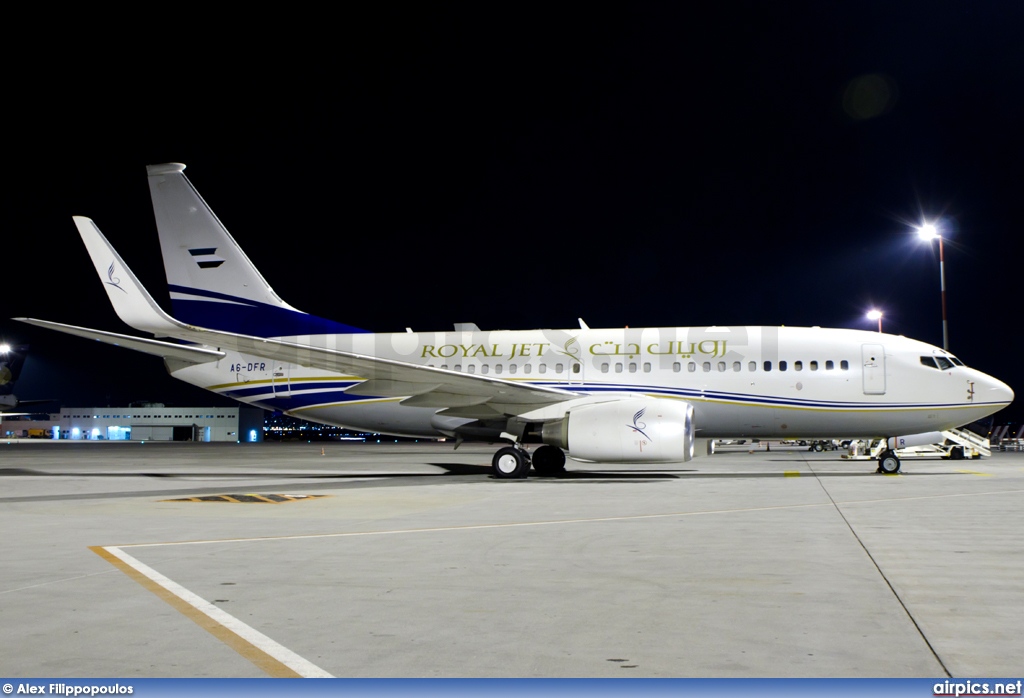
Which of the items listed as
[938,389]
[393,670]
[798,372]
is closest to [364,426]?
[798,372]

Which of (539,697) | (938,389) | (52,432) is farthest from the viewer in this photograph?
(52,432)

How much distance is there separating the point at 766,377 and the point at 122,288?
15531 mm

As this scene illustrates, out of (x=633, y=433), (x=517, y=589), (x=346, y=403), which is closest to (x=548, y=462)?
(x=633, y=433)

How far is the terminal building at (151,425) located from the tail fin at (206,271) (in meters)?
82.3

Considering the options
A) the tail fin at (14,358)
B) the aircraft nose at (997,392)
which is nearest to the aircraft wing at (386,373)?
the aircraft nose at (997,392)

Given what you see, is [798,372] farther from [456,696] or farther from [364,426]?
[456,696]

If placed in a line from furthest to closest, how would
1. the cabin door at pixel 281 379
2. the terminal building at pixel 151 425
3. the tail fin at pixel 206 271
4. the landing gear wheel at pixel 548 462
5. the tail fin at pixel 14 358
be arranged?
the terminal building at pixel 151 425 < the tail fin at pixel 14 358 < the tail fin at pixel 206 271 < the cabin door at pixel 281 379 < the landing gear wheel at pixel 548 462

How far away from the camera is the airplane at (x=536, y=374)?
752 inches

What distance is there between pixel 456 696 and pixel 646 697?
3.00 ft

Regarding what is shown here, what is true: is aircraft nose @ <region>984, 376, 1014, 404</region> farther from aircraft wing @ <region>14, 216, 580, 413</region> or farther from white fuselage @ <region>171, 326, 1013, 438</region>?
aircraft wing @ <region>14, 216, 580, 413</region>

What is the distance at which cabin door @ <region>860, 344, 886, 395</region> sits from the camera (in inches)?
812

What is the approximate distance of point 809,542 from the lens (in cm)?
930

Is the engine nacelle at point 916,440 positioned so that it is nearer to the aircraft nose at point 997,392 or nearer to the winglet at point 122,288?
the aircraft nose at point 997,392

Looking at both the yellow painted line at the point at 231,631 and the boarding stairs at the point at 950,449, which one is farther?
the boarding stairs at the point at 950,449
